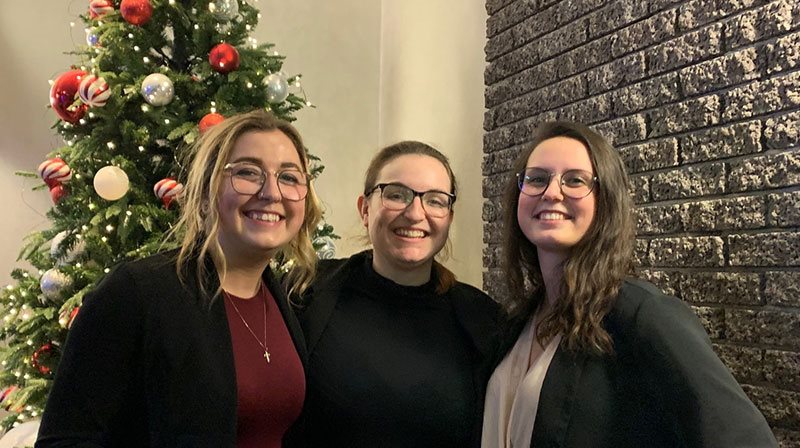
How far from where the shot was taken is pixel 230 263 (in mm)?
1495

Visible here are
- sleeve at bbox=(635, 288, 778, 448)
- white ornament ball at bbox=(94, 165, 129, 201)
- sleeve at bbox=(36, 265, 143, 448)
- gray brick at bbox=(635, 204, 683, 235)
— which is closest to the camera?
sleeve at bbox=(635, 288, 778, 448)

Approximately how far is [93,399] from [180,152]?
144 cm

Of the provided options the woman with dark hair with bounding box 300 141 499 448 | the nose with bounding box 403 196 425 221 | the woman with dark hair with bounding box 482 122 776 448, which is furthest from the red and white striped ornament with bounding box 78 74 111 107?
the woman with dark hair with bounding box 482 122 776 448

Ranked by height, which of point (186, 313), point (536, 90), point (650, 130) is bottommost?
point (186, 313)

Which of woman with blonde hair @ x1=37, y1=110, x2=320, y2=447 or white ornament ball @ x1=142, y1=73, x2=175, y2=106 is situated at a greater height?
white ornament ball @ x1=142, y1=73, x2=175, y2=106

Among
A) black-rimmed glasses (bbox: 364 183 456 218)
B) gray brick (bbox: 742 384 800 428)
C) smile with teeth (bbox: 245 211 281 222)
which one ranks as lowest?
gray brick (bbox: 742 384 800 428)

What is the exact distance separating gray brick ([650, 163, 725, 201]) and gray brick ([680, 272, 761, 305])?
0.82ft

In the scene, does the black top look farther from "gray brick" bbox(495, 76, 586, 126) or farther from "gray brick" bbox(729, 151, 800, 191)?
"gray brick" bbox(495, 76, 586, 126)

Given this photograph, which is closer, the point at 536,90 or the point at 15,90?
the point at 536,90

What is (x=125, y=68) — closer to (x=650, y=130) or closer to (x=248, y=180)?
(x=248, y=180)

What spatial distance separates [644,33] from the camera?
7.18ft

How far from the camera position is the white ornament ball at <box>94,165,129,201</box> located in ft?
7.61

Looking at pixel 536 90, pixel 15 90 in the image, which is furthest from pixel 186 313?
pixel 15 90

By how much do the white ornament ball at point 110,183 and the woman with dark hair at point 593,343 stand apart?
1.50 m
